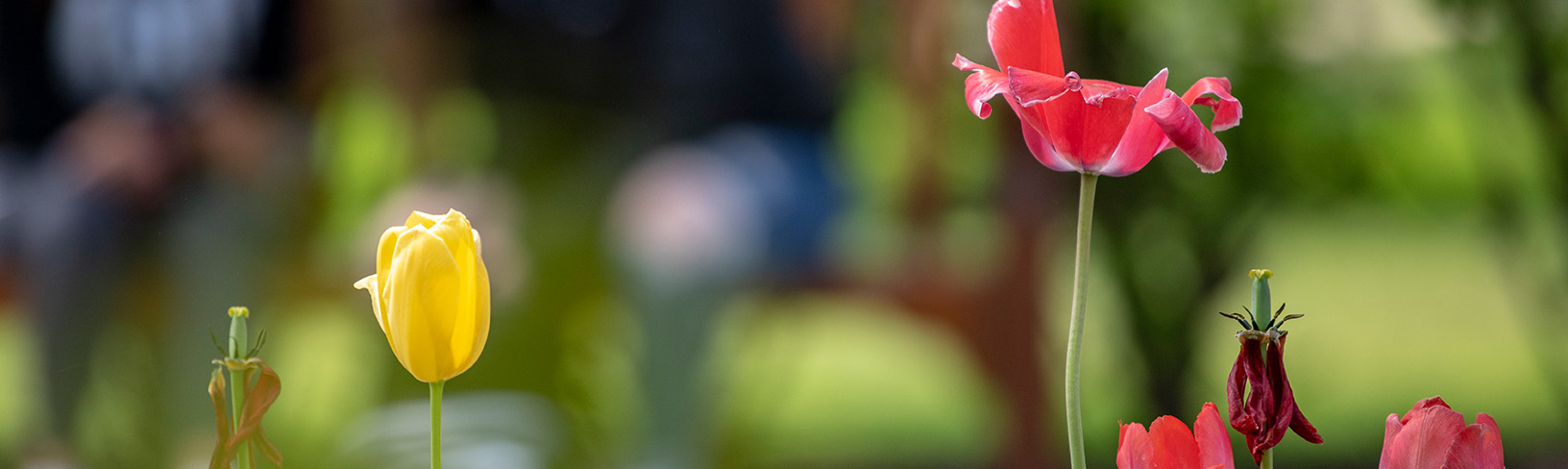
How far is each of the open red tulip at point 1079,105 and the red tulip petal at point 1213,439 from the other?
0.12 ft

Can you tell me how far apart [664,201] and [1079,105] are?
92 centimetres

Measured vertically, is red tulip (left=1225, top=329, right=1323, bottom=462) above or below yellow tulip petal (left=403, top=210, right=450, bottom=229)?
below

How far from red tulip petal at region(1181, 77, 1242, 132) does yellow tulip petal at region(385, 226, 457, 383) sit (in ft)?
0.40

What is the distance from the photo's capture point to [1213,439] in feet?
0.65

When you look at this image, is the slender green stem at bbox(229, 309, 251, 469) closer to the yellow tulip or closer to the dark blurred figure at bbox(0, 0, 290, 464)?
the yellow tulip

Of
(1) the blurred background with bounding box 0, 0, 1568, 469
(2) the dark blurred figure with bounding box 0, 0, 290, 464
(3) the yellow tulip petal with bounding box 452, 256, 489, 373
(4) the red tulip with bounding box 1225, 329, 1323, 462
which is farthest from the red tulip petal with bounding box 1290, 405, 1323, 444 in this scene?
(2) the dark blurred figure with bounding box 0, 0, 290, 464

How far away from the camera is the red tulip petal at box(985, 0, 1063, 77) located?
0.20 m

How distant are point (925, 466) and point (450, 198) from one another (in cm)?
103

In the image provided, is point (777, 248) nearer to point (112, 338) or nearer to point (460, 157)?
point (460, 157)

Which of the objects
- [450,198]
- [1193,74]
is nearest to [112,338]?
[450,198]

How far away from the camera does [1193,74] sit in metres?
1.50

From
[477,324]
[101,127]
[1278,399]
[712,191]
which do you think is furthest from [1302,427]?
[101,127]

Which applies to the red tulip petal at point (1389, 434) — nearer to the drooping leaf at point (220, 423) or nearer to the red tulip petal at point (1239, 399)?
the red tulip petal at point (1239, 399)

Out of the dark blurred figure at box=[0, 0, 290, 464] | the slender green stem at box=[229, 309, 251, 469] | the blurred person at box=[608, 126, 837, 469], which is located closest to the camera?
the slender green stem at box=[229, 309, 251, 469]
